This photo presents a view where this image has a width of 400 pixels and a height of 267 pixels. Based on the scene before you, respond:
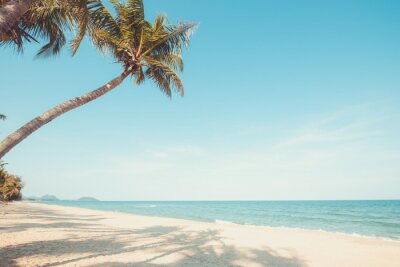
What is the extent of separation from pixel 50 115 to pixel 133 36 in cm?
319

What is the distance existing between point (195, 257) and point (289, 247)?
453 cm

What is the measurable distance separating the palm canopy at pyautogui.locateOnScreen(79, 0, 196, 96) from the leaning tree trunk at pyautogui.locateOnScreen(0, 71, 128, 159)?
656mm

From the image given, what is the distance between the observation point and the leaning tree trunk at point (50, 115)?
390 cm

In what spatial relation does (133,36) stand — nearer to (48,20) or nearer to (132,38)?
(132,38)

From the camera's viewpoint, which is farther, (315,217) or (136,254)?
(315,217)

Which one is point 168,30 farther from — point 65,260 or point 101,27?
point 65,260

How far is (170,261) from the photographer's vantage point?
23.6ft

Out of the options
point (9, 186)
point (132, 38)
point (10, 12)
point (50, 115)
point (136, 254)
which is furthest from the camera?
point (9, 186)

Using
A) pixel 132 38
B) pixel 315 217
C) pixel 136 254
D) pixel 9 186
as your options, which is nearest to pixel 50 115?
pixel 132 38

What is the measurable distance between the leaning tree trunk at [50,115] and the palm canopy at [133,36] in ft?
2.15

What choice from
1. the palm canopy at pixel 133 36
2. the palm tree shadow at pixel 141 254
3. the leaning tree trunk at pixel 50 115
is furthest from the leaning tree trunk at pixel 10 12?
the palm tree shadow at pixel 141 254

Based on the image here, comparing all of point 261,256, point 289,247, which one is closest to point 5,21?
point 261,256

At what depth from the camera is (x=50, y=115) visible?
15.5ft

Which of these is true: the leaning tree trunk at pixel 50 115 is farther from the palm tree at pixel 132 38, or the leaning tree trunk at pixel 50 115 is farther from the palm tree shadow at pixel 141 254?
the palm tree shadow at pixel 141 254
